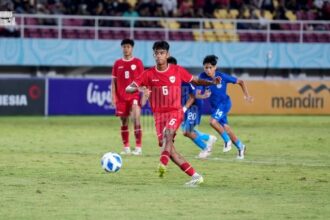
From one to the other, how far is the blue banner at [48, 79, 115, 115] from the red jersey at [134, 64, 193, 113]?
60.9ft

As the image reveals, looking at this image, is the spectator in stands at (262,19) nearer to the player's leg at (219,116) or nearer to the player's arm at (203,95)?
the player's leg at (219,116)

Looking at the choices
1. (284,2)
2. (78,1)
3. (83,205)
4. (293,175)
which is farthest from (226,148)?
(284,2)

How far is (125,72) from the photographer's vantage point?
20.3 meters

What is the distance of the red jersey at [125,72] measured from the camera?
2028 cm

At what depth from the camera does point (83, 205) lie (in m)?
11.9

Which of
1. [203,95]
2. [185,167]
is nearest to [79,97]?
[203,95]

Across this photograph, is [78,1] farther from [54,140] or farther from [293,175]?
[293,175]

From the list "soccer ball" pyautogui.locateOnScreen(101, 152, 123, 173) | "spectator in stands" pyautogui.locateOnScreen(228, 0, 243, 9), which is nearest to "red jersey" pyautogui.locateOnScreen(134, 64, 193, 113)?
"soccer ball" pyautogui.locateOnScreen(101, 152, 123, 173)

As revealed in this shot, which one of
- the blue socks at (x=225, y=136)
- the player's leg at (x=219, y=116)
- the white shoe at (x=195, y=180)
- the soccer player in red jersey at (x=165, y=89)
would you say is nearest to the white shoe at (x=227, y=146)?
the blue socks at (x=225, y=136)

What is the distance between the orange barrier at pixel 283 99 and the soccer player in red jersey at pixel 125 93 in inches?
597

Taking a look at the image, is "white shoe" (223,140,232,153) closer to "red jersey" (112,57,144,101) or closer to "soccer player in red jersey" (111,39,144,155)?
"soccer player in red jersey" (111,39,144,155)

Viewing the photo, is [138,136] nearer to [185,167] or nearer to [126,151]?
[126,151]

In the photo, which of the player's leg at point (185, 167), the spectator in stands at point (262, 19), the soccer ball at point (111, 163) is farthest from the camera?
the spectator in stands at point (262, 19)

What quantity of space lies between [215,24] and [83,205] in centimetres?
2690
